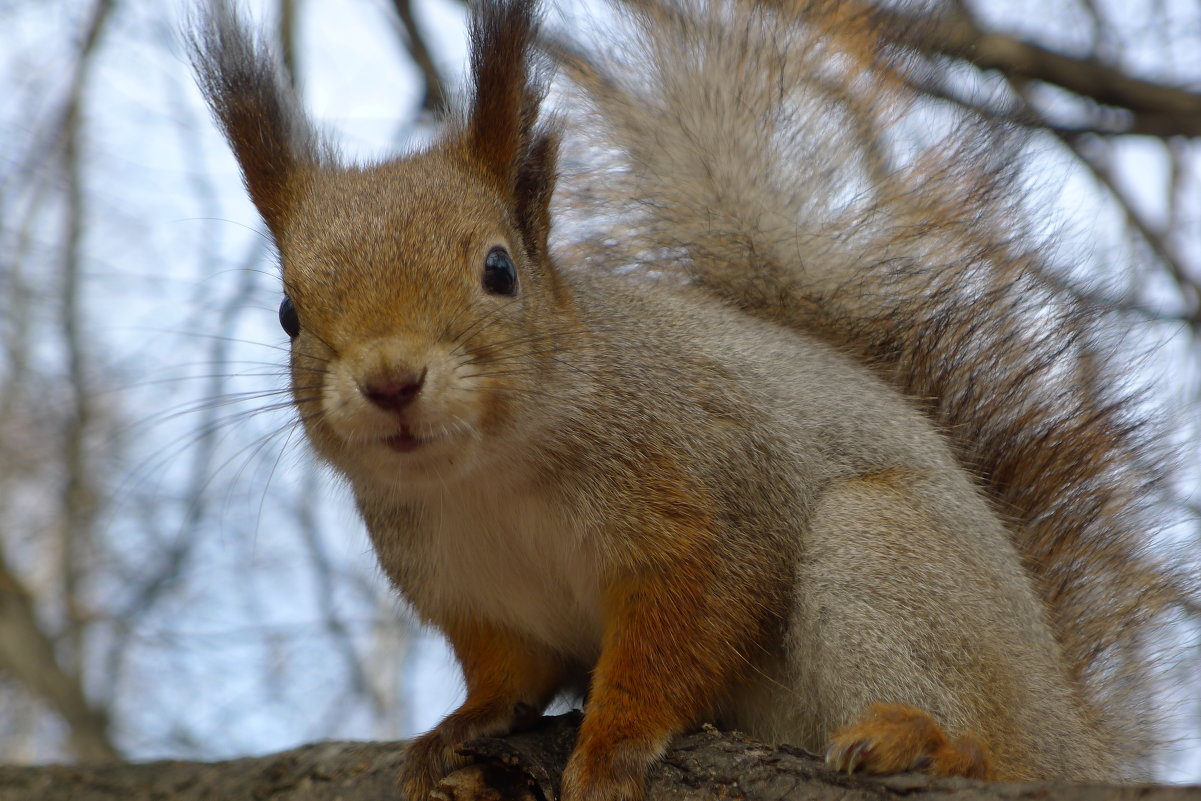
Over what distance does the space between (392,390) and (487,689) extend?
1.02m

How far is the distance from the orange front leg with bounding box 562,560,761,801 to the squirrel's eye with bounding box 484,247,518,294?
711 millimetres

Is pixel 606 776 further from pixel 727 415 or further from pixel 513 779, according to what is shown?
pixel 727 415

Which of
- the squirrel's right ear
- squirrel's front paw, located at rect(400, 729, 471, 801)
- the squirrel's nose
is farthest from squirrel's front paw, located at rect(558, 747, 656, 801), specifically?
the squirrel's right ear

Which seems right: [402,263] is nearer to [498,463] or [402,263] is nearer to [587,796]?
[498,463]

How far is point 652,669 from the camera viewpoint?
2311 mm

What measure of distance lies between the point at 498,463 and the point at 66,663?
3.36m

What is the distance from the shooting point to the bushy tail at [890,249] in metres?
2.94

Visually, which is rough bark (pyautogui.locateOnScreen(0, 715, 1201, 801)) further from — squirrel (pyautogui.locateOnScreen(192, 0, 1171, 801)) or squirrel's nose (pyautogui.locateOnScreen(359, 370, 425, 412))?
squirrel's nose (pyautogui.locateOnScreen(359, 370, 425, 412))

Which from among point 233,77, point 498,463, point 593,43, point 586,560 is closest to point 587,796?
point 586,560

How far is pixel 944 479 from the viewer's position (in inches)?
104

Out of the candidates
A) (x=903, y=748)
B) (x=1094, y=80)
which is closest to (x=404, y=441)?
(x=903, y=748)

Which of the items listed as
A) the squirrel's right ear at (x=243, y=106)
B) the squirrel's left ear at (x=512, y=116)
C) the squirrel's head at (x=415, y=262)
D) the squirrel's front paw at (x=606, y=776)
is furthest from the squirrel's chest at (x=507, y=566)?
the squirrel's right ear at (x=243, y=106)

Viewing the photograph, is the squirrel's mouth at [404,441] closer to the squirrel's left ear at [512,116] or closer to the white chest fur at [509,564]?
the white chest fur at [509,564]

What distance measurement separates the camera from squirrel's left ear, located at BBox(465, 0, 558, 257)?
2.47 meters
